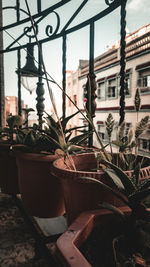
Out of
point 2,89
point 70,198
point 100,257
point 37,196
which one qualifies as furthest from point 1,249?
point 2,89

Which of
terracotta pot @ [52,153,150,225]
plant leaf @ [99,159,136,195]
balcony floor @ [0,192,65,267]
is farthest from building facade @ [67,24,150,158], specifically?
plant leaf @ [99,159,136,195]

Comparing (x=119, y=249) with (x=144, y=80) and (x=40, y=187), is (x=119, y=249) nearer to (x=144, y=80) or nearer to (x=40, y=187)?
(x=40, y=187)

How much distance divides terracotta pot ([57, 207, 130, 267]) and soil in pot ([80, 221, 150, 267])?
0.02 m

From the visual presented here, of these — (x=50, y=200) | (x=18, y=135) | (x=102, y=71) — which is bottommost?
(x=50, y=200)

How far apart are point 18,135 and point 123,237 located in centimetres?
77

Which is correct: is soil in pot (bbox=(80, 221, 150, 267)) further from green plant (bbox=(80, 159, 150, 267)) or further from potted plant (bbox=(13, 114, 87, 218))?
potted plant (bbox=(13, 114, 87, 218))

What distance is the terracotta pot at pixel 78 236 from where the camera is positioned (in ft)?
0.99

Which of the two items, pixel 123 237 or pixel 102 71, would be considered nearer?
pixel 123 237

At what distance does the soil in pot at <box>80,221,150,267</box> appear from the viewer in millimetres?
378

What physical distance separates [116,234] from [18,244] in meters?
0.49

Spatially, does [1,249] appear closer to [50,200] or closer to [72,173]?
[50,200]

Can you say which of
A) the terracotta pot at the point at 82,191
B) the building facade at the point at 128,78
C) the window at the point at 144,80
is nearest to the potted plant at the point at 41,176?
the terracotta pot at the point at 82,191

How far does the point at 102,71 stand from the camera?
1219 cm

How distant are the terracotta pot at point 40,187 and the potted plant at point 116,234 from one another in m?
0.40
